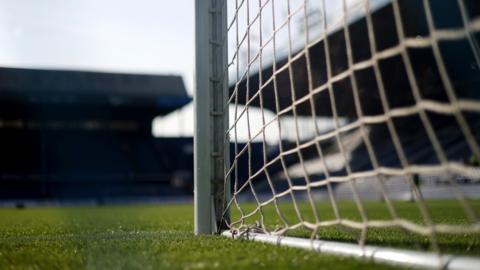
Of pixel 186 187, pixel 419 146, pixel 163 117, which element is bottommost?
pixel 186 187

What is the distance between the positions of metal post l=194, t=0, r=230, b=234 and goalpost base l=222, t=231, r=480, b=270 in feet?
1.96

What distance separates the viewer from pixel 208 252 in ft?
6.48

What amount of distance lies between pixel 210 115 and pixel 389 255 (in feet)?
4.97

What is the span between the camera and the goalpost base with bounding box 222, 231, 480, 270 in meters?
1.30

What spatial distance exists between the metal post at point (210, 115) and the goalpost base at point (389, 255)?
0.60 m

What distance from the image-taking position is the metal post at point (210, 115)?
2.80 m

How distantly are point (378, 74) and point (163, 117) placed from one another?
82.8 feet

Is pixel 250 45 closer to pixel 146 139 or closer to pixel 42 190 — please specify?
pixel 42 190

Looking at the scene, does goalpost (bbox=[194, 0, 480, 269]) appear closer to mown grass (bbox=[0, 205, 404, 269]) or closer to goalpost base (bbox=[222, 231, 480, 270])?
goalpost base (bbox=[222, 231, 480, 270])

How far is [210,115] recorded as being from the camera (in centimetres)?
288

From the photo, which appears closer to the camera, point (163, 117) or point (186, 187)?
point (186, 187)

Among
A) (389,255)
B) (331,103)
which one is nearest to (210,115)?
(331,103)

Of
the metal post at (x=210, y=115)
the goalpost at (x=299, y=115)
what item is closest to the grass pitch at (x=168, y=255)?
the goalpost at (x=299, y=115)

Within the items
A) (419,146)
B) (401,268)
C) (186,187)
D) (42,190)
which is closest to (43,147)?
(42,190)
